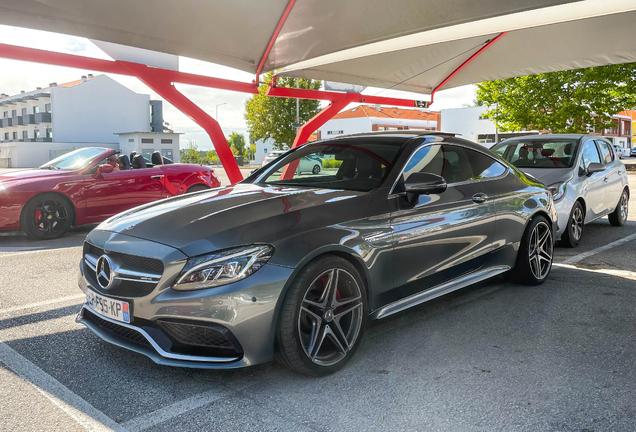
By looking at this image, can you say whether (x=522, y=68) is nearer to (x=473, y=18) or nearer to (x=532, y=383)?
(x=473, y=18)

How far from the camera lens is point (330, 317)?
3.28 m

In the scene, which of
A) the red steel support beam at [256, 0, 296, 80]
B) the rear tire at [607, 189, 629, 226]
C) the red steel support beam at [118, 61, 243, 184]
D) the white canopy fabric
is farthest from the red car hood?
the rear tire at [607, 189, 629, 226]

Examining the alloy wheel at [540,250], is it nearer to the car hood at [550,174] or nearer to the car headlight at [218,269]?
the car hood at [550,174]

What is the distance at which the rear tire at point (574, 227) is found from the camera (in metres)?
7.43

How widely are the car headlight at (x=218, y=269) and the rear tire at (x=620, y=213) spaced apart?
331 inches

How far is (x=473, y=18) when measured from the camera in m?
7.08

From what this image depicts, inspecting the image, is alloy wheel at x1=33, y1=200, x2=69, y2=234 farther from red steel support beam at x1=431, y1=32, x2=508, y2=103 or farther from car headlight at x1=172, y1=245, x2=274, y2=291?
red steel support beam at x1=431, y1=32, x2=508, y2=103

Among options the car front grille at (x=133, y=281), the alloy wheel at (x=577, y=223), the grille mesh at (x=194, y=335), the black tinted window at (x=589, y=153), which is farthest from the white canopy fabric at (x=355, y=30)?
the grille mesh at (x=194, y=335)

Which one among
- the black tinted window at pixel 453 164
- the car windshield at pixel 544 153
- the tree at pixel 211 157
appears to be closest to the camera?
Answer: the black tinted window at pixel 453 164

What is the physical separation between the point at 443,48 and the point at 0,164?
59931 millimetres

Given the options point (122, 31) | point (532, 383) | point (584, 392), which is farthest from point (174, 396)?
point (122, 31)

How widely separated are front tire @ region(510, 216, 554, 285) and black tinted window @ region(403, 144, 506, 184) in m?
0.71

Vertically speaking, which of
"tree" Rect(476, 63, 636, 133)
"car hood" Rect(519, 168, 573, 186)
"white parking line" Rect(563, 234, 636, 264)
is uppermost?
"tree" Rect(476, 63, 636, 133)

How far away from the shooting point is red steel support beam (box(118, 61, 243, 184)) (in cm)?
818
